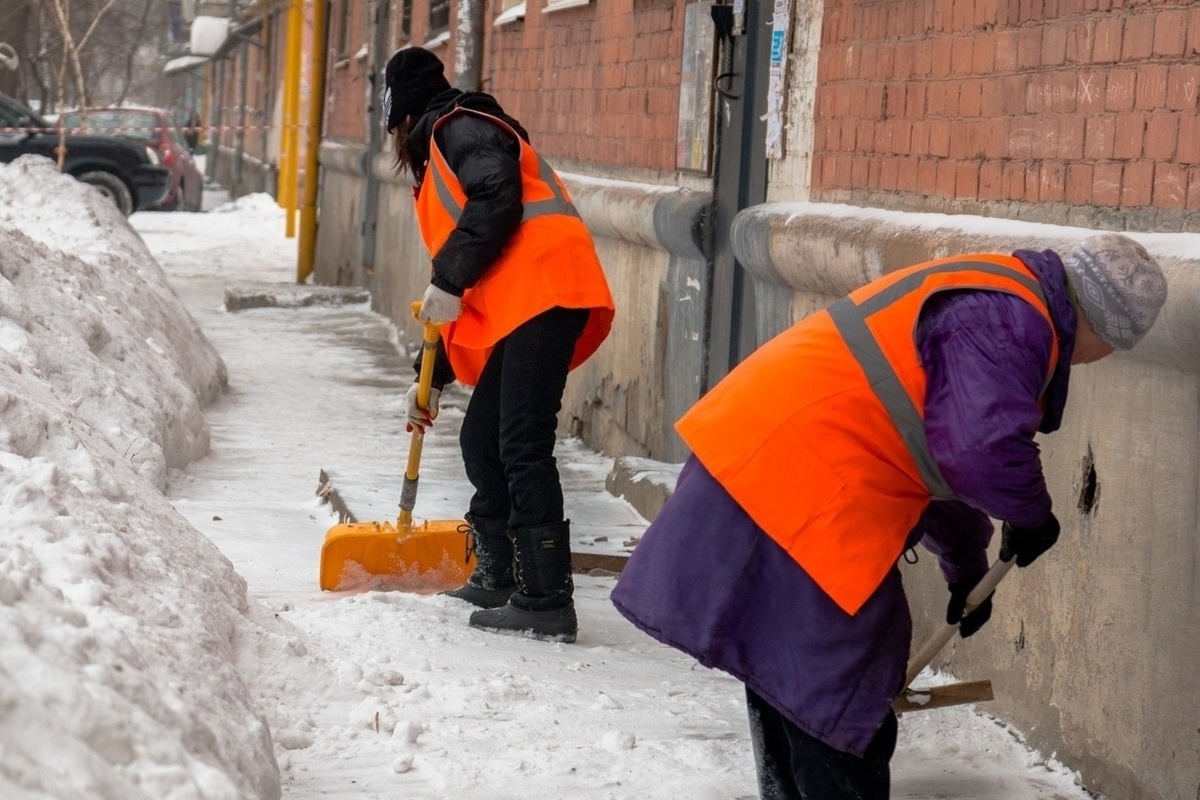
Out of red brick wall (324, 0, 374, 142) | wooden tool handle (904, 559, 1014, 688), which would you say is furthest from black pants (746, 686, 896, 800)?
red brick wall (324, 0, 374, 142)

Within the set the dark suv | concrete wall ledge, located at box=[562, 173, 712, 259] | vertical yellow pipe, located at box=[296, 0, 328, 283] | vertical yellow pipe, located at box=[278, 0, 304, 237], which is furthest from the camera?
vertical yellow pipe, located at box=[278, 0, 304, 237]

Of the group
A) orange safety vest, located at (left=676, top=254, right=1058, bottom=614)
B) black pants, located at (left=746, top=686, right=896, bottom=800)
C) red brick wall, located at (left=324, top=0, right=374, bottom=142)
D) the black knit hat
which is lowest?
black pants, located at (left=746, top=686, right=896, bottom=800)

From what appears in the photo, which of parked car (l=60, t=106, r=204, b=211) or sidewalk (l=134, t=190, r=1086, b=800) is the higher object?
parked car (l=60, t=106, r=204, b=211)

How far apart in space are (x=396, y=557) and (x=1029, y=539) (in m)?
2.51

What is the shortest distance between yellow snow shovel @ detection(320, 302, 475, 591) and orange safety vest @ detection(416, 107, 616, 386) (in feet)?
0.91

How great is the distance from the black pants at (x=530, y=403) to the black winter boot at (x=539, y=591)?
1.7 inches

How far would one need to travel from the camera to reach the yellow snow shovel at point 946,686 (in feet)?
9.91

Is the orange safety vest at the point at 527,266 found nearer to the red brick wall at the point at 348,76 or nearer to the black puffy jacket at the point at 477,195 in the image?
the black puffy jacket at the point at 477,195

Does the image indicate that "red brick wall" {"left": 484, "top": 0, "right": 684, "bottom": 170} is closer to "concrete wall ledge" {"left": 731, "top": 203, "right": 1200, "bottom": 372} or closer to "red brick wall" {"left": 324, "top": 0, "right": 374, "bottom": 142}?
"concrete wall ledge" {"left": 731, "top": 203, "right": 1200, "bottom": 372}

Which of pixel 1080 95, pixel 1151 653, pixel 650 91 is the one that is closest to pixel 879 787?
pixel 1151 653

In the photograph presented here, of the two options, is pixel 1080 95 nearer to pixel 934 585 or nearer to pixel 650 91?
pixel 934 585

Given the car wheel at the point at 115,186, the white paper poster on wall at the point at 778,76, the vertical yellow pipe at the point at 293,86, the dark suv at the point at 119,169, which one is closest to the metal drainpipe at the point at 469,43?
the white paper poster on wall at the point at 778,76

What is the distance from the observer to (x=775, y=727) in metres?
3.13

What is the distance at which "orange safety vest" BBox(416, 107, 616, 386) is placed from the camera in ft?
14.6
